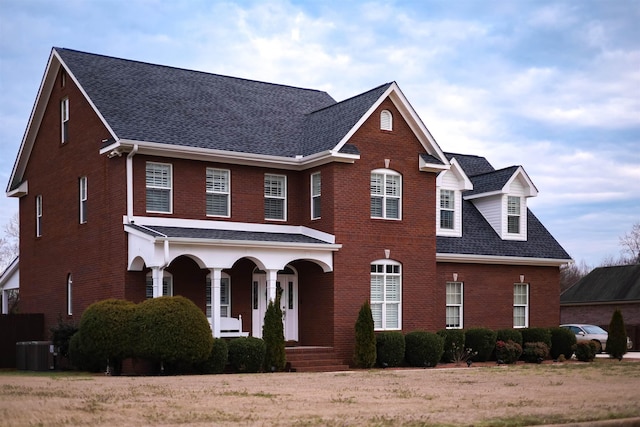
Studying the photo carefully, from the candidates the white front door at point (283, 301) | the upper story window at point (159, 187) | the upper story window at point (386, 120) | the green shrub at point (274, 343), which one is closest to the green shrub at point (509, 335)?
the white front door at point (283, 301)

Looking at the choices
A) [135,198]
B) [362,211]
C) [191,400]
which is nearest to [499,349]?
[362,211]

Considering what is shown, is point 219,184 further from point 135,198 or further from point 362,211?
point 362,211

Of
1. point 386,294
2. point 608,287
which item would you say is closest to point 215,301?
point 386,294

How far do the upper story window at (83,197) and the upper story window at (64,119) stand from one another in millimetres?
2246

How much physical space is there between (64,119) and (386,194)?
12.3 m

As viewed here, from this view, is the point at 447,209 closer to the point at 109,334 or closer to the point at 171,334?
the point at 171,334

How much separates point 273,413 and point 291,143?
18640 mm

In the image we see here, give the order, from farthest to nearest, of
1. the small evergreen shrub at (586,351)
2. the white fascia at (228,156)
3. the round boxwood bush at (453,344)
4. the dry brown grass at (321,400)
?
the small evergreen shrub at (586,351)
the round boxwood bush at (453,344)
the white fascia at (228,156)
the dry brown grass at (321,400)

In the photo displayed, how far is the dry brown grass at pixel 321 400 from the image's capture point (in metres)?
13.4

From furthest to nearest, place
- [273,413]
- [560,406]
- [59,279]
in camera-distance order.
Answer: [59,279] < [560,406] < [273,413]

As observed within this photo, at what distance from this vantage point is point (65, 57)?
31.7m

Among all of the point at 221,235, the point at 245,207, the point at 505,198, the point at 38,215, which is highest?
the point at 505,198

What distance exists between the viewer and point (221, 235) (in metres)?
28.1

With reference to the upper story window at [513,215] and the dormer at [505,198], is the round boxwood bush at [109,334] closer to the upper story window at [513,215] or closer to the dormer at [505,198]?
the dormer at [505,198]
